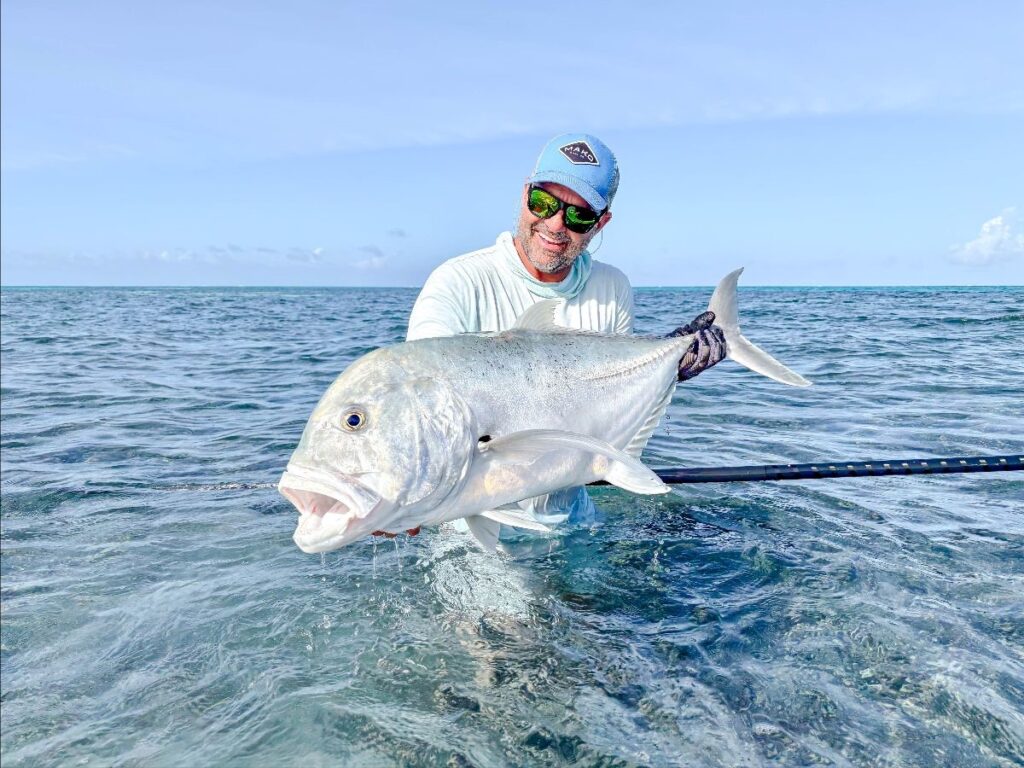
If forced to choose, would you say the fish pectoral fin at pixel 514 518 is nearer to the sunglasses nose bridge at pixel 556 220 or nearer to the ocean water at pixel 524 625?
the ocean water at pixel 524 625

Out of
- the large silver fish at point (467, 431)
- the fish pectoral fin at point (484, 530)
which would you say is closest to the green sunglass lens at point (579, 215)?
the large silver fish at point (467, 431)

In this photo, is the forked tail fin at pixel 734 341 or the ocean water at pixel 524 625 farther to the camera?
the forked tail fin at pixel 734 341

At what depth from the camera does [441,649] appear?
3.62 m

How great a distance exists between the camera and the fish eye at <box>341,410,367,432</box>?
2607 mm

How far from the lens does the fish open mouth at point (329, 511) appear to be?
2492 mm

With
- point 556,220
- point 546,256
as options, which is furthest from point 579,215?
point 546,256

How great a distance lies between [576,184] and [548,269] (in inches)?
19.8

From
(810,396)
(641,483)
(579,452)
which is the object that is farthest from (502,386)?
(810,396)

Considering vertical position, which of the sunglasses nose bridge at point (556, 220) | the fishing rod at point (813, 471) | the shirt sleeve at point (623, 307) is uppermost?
the sunglasses nose bridge at point (556, 220)

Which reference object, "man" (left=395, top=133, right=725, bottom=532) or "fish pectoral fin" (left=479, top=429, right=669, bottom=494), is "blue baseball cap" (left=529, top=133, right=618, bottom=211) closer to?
"man" (left=395, top=133, right=725, bottom=532)

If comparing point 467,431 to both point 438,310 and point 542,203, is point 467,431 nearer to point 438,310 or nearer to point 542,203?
point 438,310

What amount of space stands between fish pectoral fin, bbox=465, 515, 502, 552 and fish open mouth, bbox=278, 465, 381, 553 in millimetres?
665

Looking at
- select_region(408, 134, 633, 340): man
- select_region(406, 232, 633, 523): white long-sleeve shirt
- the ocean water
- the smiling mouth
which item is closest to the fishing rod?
the ocean water

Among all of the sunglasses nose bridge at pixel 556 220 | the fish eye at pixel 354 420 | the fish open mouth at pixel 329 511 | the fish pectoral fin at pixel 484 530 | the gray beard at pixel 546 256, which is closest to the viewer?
the fish open mouth at pixel 329 511
